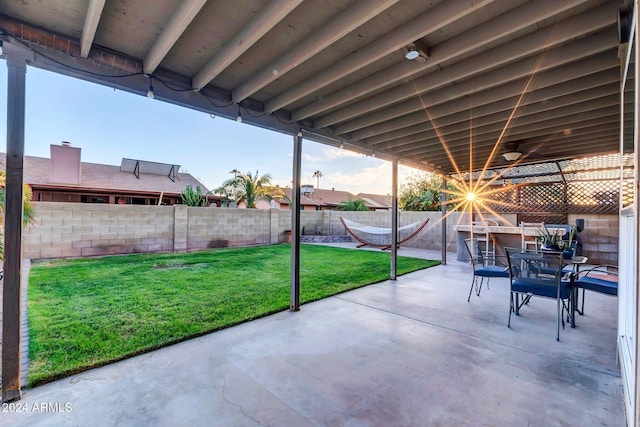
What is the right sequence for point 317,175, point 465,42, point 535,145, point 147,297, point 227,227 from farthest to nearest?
point 317,175, point 227,227, point 535,145, point 147,297, point 465,42

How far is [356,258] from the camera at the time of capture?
691 centimetres

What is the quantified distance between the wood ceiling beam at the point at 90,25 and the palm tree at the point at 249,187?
32.3 ft

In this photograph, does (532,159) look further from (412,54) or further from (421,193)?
(421,193)

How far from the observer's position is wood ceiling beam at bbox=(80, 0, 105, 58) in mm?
1438

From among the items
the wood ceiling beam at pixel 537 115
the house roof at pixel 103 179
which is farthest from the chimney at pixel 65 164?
the wood ceiling beam at pixel 537 115

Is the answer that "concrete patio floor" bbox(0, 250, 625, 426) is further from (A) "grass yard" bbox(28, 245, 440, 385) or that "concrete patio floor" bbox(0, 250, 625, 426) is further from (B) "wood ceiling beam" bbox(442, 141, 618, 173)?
(B) "wood ceiling beam" bbox(442, 141, 618, 173)

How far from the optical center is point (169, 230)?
748cm

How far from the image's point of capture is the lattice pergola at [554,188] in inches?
234

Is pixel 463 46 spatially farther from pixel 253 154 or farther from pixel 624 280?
pixel 253 154

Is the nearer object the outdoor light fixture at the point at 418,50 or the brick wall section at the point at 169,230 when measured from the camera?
the outdoor light fixture at the point at 418,50

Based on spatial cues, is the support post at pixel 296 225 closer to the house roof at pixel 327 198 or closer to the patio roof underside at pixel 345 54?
the patio roof underside at pixel 345 54

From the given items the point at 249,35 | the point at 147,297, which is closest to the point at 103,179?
the point at 147,297

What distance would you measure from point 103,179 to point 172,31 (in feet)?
39.6

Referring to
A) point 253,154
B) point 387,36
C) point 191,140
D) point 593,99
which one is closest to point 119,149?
point 191,140
